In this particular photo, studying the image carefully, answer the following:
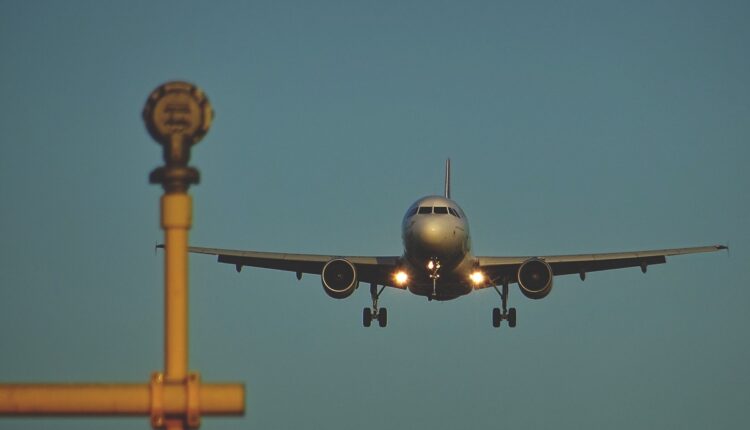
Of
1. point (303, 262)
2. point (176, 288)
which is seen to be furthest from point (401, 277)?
point (176, 288)

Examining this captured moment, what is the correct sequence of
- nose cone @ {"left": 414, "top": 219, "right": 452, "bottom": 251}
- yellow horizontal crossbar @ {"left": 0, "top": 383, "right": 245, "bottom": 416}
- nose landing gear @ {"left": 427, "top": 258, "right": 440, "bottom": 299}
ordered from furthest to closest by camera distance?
nose landing gear @ {"left": 427, "top": 258, "right": 440, "bottom": 299}
nose cone @ {"left": 414, "top": 219, "right": 452, "bottom": 251}
yellow horizontal crossbar @ {"left": 0, "top": 383, "right": 245, "bottom": 416}

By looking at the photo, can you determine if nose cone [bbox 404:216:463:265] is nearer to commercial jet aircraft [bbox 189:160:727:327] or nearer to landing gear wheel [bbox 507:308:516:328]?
commercial jet aircraft [bbox 189:160:727:327]

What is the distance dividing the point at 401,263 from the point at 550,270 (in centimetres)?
506

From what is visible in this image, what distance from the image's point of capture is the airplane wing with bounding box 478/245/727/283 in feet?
162

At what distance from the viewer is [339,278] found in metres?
47.6

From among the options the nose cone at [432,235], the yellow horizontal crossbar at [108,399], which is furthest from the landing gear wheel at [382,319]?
the yellow horizontal crossbar at [108,399]

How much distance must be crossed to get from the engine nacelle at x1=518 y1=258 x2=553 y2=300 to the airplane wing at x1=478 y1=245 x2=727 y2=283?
76 cm

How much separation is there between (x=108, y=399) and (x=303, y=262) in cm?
3919

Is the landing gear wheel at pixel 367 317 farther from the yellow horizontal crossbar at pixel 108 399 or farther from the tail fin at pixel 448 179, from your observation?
the yellow horizontal crossbar at pixel 108 399

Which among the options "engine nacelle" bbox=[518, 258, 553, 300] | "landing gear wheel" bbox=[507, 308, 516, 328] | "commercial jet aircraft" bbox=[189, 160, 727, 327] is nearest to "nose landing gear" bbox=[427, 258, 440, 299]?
"commercial jet aircraft" bbox=[189, 160, 727, 327]

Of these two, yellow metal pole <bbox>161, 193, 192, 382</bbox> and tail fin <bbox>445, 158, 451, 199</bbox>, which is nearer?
yellow metal pole <bbox>161, 193, 192, 382</bbox>

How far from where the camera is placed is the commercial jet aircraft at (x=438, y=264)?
43812 mm

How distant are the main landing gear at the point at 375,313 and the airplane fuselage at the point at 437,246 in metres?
4.06

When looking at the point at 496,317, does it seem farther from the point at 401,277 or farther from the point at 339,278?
the point at 339,278
